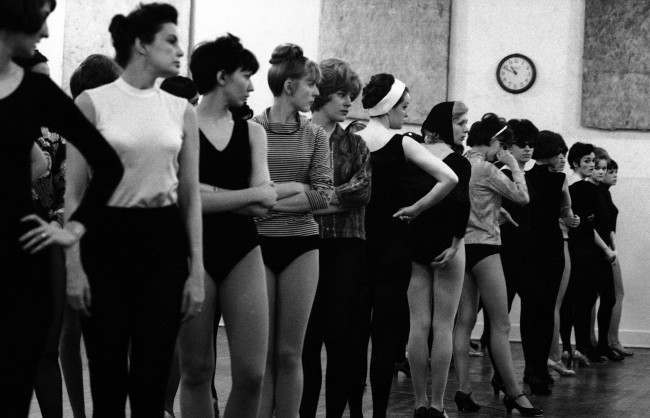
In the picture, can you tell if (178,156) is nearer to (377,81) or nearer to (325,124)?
(325,124)

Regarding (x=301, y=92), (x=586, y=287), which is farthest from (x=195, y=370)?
(x=586, y=287)

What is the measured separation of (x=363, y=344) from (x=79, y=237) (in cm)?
200

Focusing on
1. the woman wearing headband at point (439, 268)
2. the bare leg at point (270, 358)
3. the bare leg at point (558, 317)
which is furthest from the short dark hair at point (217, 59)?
the bare leg at point (558, 317)

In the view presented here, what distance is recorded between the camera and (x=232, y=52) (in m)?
3.38

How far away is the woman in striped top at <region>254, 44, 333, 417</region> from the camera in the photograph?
3734 millimetres

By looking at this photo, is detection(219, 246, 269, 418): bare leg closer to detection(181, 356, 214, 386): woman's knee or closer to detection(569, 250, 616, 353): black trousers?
detection(181, 356, 214, 386): woman's knee

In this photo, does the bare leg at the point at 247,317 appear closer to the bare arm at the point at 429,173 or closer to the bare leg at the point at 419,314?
the bare arm at the point at 429,173

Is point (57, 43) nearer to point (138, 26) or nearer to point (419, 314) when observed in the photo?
point (419, 314)

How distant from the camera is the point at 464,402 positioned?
5590 millimetres

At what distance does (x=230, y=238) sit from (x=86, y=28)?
7.12 metres

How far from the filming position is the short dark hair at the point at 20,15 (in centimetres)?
240

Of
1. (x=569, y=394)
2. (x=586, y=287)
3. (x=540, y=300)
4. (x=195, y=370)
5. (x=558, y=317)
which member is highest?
(x=195, y=370)

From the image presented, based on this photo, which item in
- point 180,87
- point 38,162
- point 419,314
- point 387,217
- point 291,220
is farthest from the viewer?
point 419,314

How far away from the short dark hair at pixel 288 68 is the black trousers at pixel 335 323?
0.62 meters
